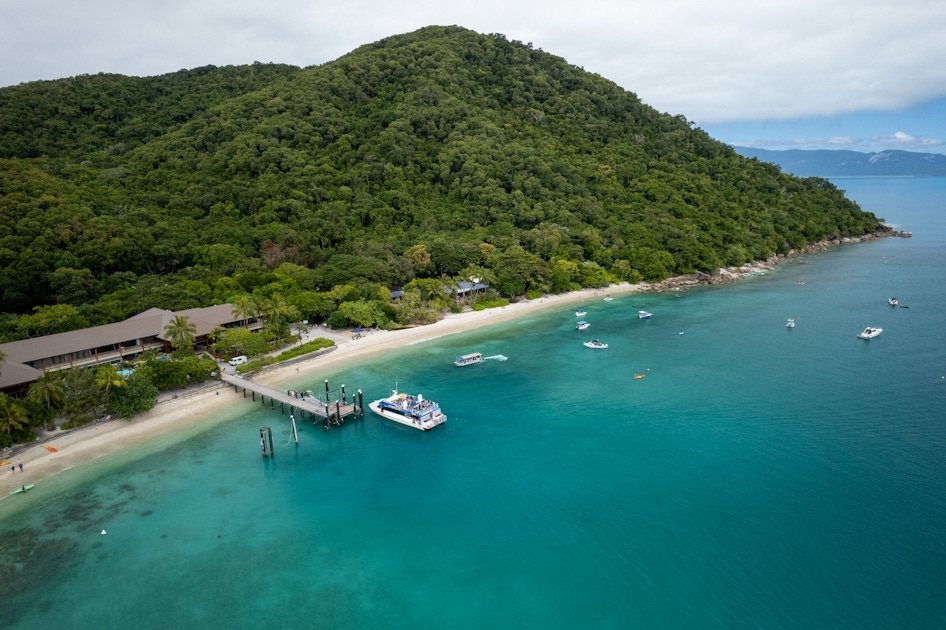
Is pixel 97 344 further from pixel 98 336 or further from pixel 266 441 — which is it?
pixel 266 441

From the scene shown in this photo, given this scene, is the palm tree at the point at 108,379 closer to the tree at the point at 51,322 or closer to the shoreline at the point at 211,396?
the shoreline at the point at 211,396

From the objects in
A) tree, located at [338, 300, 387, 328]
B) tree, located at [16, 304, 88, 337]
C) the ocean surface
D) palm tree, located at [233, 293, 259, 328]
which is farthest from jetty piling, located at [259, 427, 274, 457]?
tree, located at [16, 304, 88, 337]

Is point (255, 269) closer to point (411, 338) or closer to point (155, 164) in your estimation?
point (411, 338)

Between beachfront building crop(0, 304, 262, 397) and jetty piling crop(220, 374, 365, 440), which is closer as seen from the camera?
beachfront building crop(0, 304, 262, 397)

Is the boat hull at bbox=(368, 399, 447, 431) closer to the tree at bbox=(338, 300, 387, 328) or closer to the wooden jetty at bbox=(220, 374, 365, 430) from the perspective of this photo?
the wooden jetty at bbox=(220, 374, 365, 430)

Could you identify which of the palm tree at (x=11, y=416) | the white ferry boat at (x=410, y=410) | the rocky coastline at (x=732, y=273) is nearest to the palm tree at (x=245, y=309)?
the white ferry boat at (x=410, y=410)

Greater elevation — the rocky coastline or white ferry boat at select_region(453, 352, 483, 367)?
the rocky coastline
